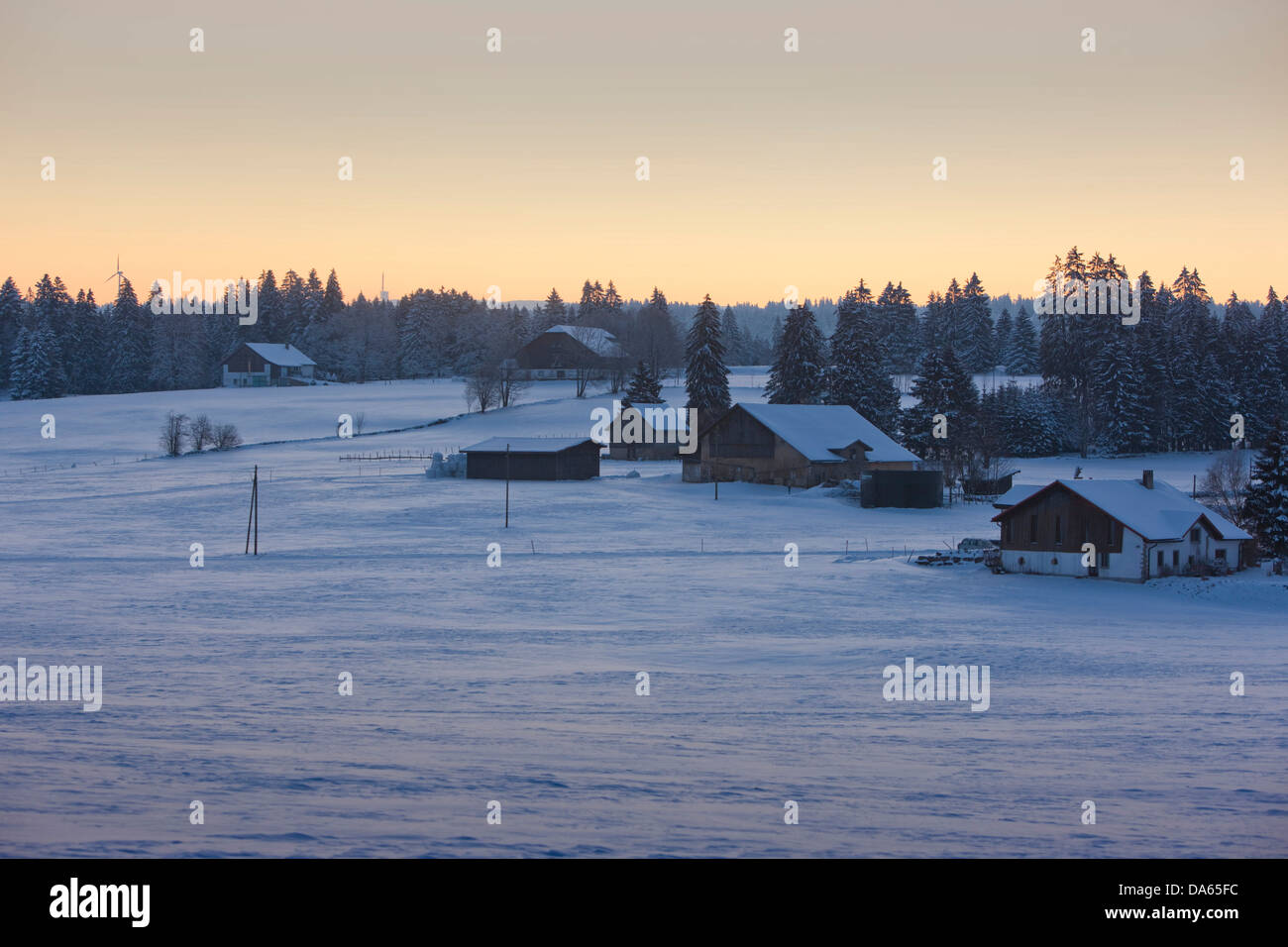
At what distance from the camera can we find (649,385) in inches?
3482

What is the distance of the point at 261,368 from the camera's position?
128250 millimetres

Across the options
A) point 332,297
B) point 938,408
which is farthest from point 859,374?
point 332,297

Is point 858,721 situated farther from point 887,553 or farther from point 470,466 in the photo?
point 470,466

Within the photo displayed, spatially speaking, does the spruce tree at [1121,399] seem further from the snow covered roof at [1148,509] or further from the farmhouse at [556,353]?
the farmhouse at [556,353]

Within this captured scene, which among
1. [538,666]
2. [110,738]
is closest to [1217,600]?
[538,666]

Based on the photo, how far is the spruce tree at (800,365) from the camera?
3356 inches

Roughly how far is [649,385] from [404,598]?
55843 mm

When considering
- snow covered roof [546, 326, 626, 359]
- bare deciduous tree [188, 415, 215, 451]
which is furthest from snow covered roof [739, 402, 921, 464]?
snow covered roof [546, 326, 626, 359]

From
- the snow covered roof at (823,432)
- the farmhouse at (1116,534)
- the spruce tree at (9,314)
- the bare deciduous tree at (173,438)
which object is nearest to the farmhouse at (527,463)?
the snow covered roof at (823,432)

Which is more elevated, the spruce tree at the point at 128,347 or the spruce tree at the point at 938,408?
the spruce tree at the point at 128,347

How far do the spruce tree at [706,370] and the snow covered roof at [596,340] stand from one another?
4109 centimetres

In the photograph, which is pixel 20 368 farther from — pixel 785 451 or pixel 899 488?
pixel 899 488

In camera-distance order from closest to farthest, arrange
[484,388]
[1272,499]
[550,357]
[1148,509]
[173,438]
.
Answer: [1148,509] → [1272,499] → [173,438] → [484,388] → [550,357]

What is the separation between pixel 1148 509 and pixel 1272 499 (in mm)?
6854
